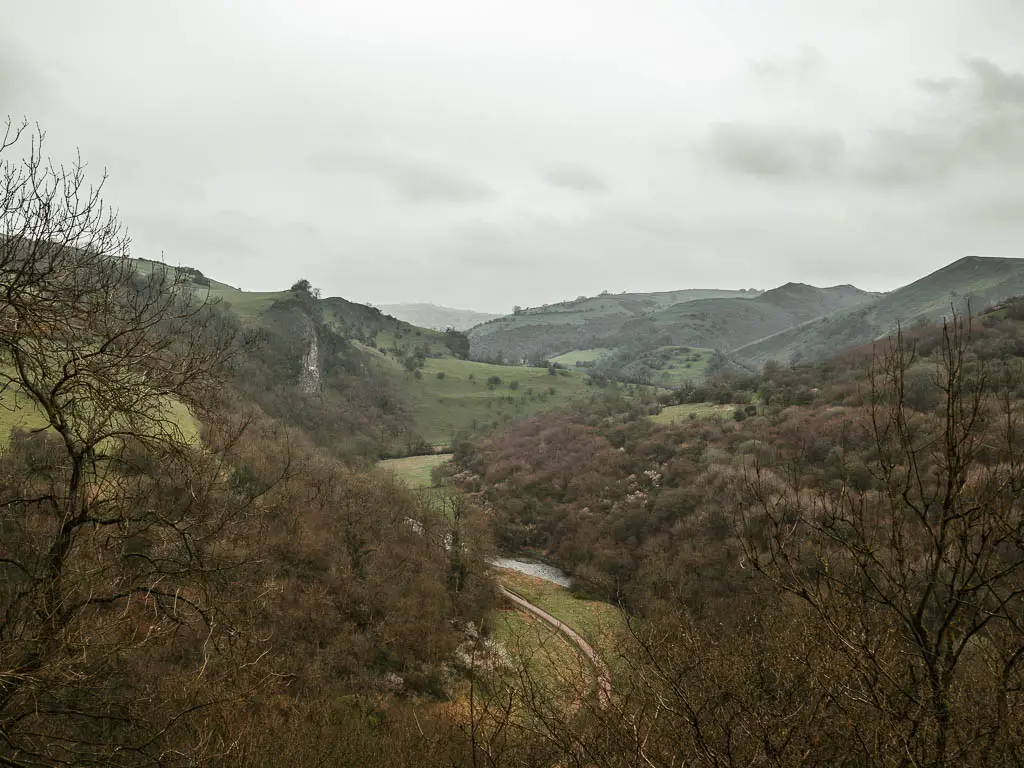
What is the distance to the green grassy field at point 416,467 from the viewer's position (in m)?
64.7

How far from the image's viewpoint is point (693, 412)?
65.6 meters

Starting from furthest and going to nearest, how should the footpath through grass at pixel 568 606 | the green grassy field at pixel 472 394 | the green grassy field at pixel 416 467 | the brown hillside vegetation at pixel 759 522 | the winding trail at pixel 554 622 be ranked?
the green grassy field at pixel 472 394, the green grassy field at pixel 416 467, the footpath through grass at pixel 568 606, the winding trail at pixel 554 622, the brown hillside vegetation at pixel 759 522

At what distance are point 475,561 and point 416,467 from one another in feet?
127

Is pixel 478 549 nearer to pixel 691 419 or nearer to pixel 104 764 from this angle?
pixel 104 764

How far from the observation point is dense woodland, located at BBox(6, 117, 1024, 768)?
6.38 metres

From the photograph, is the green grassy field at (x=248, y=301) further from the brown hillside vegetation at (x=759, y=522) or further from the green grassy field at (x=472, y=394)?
the brown hillside vegetation at (x=759, y=522)

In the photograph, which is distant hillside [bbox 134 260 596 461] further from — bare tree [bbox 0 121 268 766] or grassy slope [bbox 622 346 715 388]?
bare tree [bbox 0 121 268 766]

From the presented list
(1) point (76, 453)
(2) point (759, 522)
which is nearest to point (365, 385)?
(2) point (759, 522)

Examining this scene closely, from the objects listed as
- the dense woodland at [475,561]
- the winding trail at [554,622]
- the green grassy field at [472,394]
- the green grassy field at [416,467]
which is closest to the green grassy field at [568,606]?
the winding trail at [554,622]

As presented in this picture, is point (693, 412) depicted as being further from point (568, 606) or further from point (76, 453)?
point (76, 453)

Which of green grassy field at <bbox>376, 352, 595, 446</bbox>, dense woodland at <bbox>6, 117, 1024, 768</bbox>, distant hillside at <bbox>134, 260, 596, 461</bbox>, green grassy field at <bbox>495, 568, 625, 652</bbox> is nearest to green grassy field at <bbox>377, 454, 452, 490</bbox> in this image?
distant hillside at <bbox>134, 260, 596, 461</bbox>

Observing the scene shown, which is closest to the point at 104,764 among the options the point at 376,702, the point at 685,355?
the point at 376,702

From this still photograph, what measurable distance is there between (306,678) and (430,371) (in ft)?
331

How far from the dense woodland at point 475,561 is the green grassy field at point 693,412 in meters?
2.11
